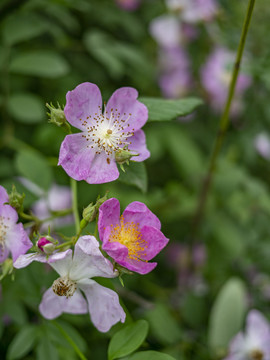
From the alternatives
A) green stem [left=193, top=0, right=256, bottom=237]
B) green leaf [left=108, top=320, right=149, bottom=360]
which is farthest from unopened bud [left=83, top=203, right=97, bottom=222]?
green stem [left=193, top=0, right=256, bottom=237]

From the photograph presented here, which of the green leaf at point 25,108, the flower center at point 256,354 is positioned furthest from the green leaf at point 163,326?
the green leaf at point 25,108

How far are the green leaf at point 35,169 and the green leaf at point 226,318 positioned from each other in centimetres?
63

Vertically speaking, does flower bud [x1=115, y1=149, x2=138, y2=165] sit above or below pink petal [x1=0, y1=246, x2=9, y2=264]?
above

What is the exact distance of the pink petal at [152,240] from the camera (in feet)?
2.77

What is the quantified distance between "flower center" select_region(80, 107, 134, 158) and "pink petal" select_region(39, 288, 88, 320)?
295 mm

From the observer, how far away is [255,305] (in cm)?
166

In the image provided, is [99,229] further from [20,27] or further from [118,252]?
[20,27]

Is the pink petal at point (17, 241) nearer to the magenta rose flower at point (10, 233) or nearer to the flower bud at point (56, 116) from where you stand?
the magenta rose flower at point (10, 233)

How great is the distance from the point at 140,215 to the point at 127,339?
0.75 ft

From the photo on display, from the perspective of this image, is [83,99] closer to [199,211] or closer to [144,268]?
[144,268]

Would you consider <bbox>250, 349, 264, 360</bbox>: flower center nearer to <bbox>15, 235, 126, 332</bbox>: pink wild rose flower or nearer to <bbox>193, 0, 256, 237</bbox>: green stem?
<bbox>193, 0, 256, 237</bbox>: green stem

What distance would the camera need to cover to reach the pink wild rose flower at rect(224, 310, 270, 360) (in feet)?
4.75

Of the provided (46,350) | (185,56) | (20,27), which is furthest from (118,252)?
(185,56)

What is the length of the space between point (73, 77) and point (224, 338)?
1131mm
